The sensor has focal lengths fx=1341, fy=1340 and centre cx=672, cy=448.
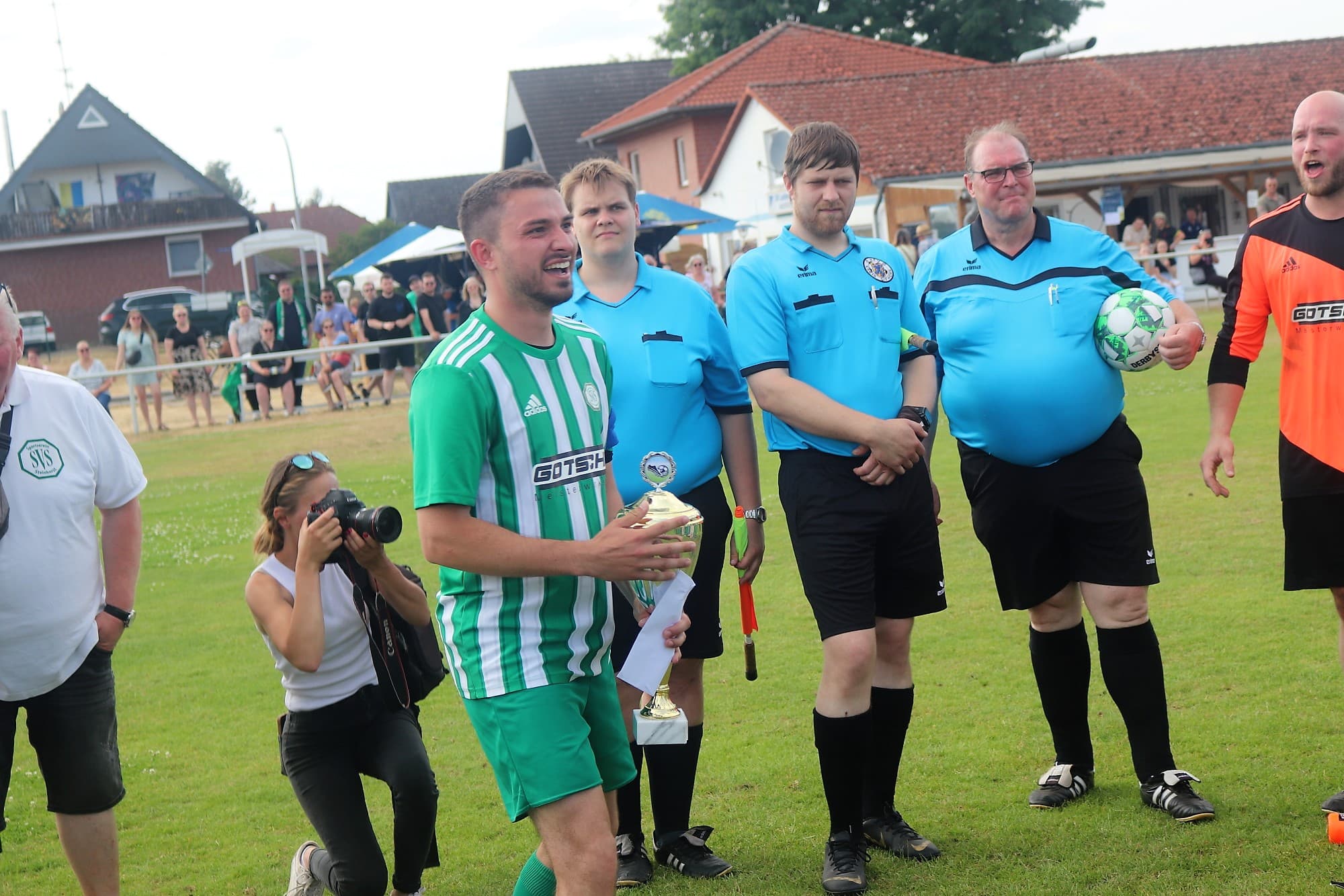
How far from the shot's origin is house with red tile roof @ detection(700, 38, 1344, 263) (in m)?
36.2

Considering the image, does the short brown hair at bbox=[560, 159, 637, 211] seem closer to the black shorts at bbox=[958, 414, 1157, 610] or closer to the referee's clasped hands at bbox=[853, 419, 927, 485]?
the referee's clasped hands at bbox=[853, 419, 927, 485]

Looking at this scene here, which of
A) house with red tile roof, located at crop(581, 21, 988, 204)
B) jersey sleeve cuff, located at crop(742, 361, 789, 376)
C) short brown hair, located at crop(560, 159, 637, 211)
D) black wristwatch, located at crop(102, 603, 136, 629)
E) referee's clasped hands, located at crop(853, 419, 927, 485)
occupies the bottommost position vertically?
black wristwatch, located at crop(102, 603, 136, 629)

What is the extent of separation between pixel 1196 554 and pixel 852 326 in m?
4.94

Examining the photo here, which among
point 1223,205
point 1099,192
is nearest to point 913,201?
point 1099,192

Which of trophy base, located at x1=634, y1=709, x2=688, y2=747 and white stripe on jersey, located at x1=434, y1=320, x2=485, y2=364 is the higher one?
white stripe on jersey, located at x1=434, y1=320, x2=485, y2=364

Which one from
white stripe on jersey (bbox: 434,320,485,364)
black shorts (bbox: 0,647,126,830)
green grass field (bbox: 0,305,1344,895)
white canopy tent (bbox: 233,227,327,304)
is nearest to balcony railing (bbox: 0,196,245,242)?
white canopy tent (bbox: 233,227,327,304)

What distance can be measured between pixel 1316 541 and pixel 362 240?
61.9m

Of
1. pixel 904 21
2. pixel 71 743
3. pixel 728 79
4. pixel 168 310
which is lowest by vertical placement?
pixel 71 743

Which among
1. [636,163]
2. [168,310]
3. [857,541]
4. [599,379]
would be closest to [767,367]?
[857,541]

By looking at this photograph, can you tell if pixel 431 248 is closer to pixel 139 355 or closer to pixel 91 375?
pixel 139 355

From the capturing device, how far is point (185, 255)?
5712 centimetres

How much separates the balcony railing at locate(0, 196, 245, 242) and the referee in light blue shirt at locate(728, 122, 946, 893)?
183 feet

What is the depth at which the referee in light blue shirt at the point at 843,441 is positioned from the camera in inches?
176

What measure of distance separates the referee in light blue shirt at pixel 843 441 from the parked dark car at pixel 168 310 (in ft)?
107
